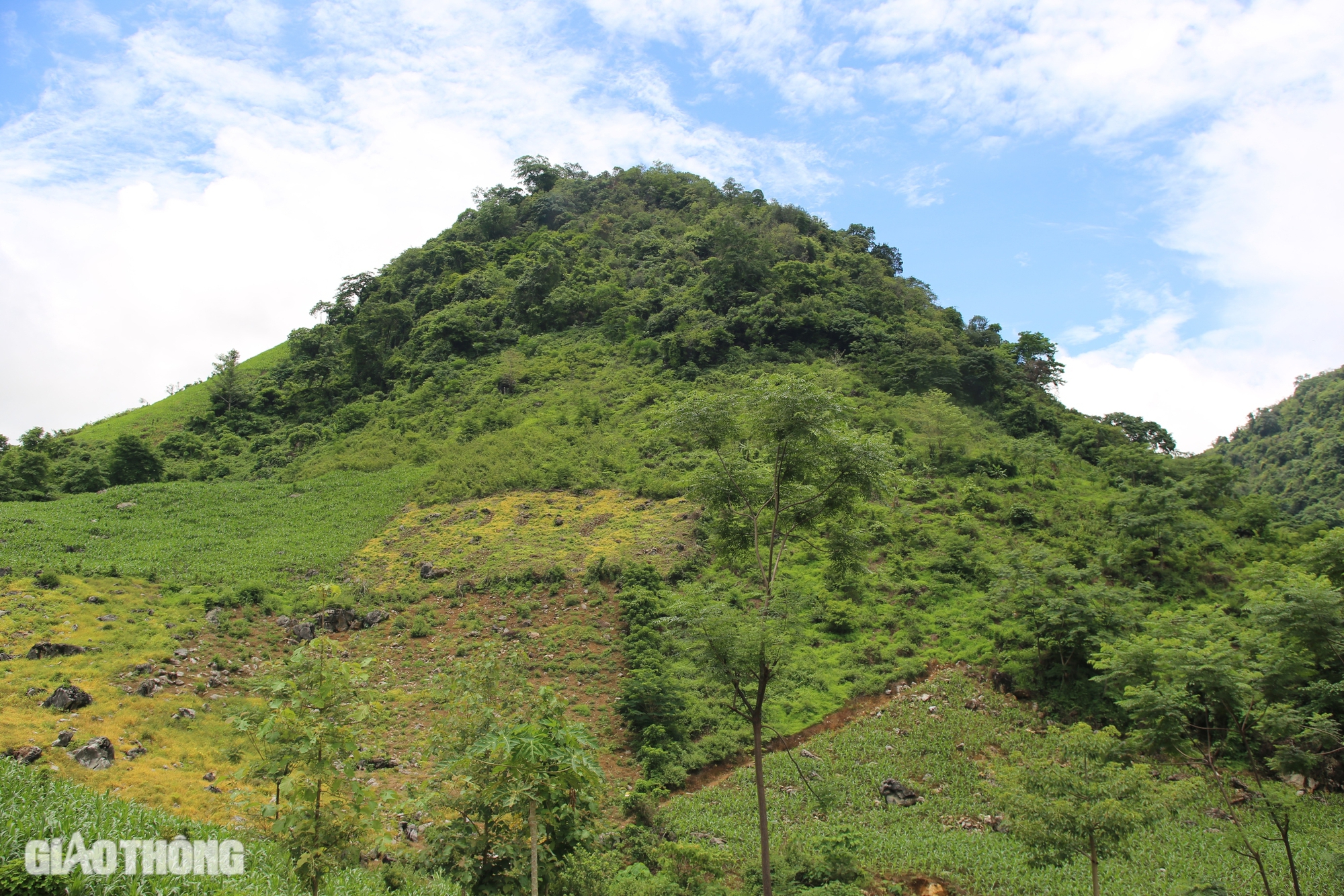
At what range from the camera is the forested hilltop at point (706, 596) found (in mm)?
8766

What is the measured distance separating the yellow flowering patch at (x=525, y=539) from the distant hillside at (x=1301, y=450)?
83.7ft

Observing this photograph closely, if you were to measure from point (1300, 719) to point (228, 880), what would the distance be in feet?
42.6

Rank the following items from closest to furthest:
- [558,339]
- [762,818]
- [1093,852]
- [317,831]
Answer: [317,831] → [1093,852] → [762,818] → [558,339]

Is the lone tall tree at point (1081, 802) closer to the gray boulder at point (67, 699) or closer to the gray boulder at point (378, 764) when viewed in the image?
the gray boulder at point (378, 764)

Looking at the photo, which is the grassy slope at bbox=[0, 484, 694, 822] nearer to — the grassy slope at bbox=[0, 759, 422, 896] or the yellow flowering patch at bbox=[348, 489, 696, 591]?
the yellow flowering patch at bbox=[348, 489, 696, 591]

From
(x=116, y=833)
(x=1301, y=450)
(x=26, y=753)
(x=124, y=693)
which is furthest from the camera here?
(x=1301, y=450)

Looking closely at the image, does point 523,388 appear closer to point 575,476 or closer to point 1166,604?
point 575,476

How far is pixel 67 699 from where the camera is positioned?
13875 millimetres

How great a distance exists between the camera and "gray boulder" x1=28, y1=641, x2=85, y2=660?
627 inches

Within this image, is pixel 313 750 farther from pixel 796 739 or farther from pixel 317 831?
pixel 796 739

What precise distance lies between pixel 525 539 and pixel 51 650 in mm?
13869

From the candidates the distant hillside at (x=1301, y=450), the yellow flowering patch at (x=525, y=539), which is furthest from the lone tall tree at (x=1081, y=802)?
the distant hillside at (x=1301, y=450)

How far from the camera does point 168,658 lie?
56.0 feet

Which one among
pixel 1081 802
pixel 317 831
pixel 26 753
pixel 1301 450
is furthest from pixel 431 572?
pixel 1301 450
